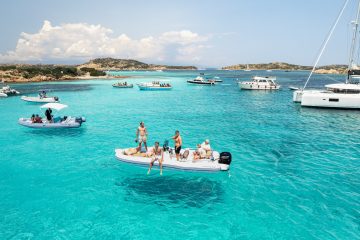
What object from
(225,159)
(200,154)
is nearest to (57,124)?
(200,154)

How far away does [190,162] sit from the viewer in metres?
18.6

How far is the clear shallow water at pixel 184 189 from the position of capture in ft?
44.1

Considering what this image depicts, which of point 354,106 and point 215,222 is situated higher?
point 354,106

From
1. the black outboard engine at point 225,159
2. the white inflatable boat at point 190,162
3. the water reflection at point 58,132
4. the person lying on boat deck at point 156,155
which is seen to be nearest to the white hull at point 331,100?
the white inflatable boat at point 190,162

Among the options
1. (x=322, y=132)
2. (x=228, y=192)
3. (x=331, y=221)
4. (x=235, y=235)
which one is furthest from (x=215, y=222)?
(x=322, y=132)

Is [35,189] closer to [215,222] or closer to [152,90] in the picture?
Answer: [215,222]

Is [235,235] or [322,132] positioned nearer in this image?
[235,235]

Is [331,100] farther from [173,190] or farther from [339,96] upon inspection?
[173,190]

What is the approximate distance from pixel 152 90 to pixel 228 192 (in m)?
68.5

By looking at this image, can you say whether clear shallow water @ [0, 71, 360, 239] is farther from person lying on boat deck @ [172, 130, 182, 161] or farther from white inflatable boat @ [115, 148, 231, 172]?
person lying on boat deck @ [172, 130, 182, 161]

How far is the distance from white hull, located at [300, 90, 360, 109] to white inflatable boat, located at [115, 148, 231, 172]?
111 ft

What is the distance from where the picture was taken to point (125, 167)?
21.0 meters

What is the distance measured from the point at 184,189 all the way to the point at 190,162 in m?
2.16

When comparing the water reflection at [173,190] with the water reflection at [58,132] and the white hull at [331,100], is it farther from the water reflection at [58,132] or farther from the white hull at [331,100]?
the white hull at [331,100]
